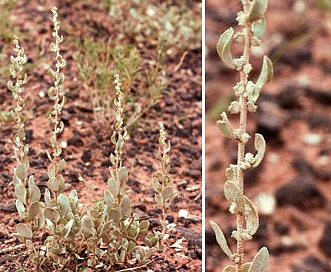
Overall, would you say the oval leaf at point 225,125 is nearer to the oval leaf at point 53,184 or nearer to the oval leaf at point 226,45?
the oval leaf at point 226,45

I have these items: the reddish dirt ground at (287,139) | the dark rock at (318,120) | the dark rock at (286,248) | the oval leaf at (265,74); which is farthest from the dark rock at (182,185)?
the oval leaf at (265,74)

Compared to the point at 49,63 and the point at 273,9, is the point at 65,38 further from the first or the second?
the point at 273,9

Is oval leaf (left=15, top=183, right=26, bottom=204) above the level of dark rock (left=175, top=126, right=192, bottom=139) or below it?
above

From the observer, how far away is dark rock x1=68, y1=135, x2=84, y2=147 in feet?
10.4

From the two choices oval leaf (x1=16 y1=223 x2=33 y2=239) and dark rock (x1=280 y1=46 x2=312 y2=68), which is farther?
dark rock (x1=280 y1=46 x2=312 y2=68)

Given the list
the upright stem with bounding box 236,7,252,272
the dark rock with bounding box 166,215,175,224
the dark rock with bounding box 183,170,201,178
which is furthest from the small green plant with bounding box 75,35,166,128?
the upright stem with bounding box 236,7,252,272

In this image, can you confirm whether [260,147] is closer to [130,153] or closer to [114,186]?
[114,186]

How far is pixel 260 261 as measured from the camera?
1.83 m

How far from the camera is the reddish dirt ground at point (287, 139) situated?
298 centimetres

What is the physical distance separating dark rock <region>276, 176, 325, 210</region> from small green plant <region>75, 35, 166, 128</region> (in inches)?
23.2

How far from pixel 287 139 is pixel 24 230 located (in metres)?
1.44

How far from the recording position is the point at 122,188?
7.64 feet

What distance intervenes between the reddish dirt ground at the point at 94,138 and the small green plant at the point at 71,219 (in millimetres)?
130

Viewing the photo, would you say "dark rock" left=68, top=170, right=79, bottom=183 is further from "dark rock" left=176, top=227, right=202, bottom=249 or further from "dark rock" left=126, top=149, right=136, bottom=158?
"dark rock" left=176, top=227, right=202, bottom=249
